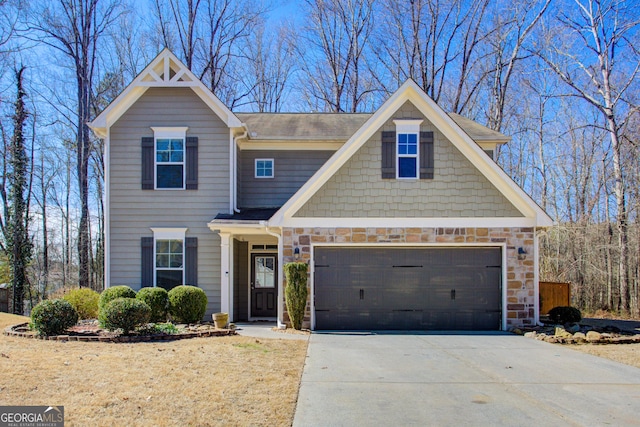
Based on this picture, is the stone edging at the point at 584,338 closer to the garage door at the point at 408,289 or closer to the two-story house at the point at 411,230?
the two-story house at the point at 411,230

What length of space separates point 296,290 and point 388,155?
3967 millimetres

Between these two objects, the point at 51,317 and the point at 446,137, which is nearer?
the point at 51,317

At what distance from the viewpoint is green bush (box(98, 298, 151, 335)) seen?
1149cm

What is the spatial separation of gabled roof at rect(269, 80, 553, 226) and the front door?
11.7 feet

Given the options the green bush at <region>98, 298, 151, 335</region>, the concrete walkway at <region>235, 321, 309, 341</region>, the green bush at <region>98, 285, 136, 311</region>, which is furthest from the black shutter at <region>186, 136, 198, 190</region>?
the green bush at <region>98, 298, 151, 335</region>

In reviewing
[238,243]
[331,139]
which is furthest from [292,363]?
[331,139]

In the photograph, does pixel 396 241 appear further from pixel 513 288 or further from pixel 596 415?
pixel 596 415

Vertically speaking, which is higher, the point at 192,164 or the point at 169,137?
the point at 169,137

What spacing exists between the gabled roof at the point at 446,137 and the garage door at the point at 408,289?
127 centimetres

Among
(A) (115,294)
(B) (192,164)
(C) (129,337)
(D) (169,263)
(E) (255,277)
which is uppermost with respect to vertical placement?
(B) (192,164)

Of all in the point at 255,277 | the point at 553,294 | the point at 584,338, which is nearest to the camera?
the point at 584,338

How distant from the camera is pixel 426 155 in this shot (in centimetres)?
1398

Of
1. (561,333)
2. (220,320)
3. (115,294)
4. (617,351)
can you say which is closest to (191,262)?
(115,294)

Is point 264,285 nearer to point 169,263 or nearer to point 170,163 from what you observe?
point 169,263
